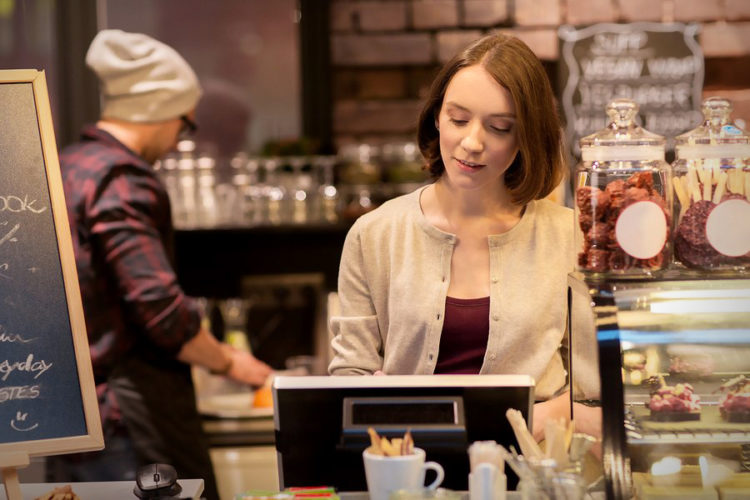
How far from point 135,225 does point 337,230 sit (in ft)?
4.39

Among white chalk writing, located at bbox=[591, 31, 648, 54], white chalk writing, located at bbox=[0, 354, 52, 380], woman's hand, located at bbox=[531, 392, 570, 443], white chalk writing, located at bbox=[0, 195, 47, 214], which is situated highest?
white chalk writing, located at bbox=[591, 31, 648, 54]

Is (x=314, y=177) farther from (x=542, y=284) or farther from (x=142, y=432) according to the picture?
(x=542, y=284)

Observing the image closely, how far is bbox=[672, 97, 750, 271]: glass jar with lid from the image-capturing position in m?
1.70

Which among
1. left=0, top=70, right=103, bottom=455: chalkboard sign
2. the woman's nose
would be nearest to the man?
left=0, top=70, right=103, bottom=455: chalkboard sign

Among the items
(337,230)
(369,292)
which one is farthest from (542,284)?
(337,230)

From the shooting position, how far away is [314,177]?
417cm

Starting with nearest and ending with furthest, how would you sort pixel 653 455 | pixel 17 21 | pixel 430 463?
1. pixel 430 463
2. pixel 653 455
3. pixel 17 21

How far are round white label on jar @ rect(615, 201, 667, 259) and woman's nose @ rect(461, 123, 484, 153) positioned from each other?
0.42 meters

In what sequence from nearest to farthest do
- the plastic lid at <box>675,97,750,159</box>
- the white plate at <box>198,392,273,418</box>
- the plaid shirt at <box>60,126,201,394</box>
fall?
the plastic lid at <box>675,97,750,159</box> → the plaid shirt at <box>60,126,201,394</box> → the white plate at <box>198,392,273,418</box>

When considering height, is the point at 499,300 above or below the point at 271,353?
above

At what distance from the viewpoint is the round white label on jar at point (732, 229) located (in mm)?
1695

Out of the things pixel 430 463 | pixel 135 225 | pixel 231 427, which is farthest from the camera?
pixel 231 427

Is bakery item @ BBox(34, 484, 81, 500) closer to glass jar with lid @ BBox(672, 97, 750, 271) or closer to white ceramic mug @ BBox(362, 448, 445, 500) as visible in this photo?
white ceramic mug @ BBox(362, 448, 445, 500)

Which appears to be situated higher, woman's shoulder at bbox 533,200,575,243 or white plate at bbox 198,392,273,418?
woman's shoulder at bbox 533,200,575,243
